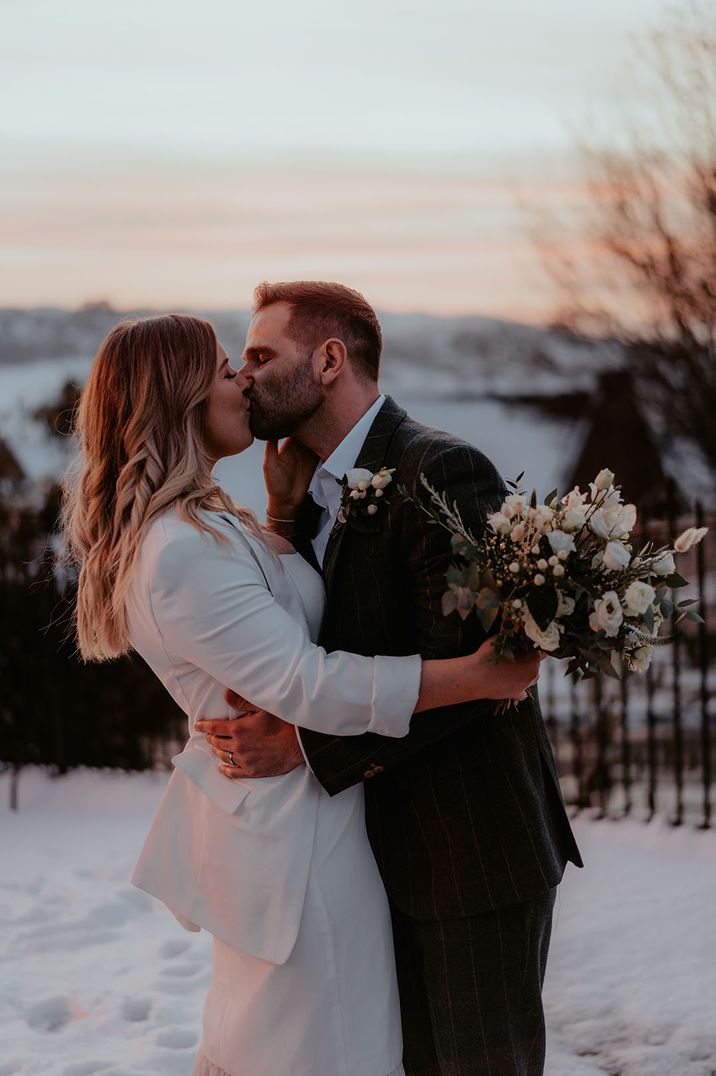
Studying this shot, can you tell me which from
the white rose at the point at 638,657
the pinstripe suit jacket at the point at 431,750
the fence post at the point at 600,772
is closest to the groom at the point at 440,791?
the pinstripe suit jacket at the point at 431,750

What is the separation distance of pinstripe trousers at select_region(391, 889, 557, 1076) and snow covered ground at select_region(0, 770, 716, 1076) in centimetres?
135

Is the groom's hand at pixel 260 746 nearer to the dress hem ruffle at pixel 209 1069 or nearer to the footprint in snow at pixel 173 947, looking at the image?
Answer: the dress hem ruffle at pixel 209 1069

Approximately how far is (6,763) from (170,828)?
18.0 feet

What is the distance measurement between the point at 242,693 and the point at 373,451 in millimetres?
688

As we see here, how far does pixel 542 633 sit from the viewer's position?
2.34m

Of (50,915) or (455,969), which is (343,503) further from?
(50,915)

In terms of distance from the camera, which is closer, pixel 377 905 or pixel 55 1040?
pixel 377 905

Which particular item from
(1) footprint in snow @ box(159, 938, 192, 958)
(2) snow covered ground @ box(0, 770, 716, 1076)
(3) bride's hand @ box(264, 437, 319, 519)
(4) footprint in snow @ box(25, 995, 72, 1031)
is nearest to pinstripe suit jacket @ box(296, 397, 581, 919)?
(3) bride's hand @ box(264, 437, 319, 519)

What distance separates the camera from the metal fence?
6188 millimetres

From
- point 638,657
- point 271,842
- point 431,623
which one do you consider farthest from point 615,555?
point 271,842

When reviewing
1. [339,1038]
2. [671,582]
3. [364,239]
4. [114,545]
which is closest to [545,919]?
[339,1038]

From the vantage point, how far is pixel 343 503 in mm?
2727

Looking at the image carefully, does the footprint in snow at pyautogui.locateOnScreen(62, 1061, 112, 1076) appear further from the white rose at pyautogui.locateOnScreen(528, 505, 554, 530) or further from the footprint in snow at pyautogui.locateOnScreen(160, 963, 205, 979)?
the white rose at pyautogui.locateOnScreen(528, 505, 554, 530)

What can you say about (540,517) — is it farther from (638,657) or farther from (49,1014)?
(49,1014)
